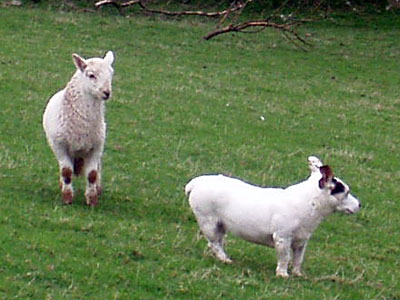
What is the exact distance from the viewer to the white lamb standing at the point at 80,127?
10000 millimetres

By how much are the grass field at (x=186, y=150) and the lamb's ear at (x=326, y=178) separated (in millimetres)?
820

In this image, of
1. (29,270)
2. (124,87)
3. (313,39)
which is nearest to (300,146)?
(124,87)

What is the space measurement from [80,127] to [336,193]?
286cm

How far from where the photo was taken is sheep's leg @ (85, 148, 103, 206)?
10.1m

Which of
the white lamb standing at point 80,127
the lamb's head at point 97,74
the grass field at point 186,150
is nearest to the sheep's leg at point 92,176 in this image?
the white lamb standing at point 80,127

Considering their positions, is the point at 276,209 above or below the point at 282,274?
above

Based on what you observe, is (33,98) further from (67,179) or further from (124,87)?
(67,179)

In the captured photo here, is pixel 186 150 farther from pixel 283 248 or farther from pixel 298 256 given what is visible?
pixel 283 248

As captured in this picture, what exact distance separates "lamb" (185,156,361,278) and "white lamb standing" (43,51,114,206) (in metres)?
1.77

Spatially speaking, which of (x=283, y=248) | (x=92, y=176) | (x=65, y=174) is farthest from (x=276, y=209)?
(x=65, y=174)

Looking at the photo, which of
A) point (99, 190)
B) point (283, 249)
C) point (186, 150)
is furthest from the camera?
point (186, 150)

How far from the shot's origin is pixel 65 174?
1001cm

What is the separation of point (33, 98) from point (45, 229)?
6.94m

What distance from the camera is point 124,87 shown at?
17.6m
